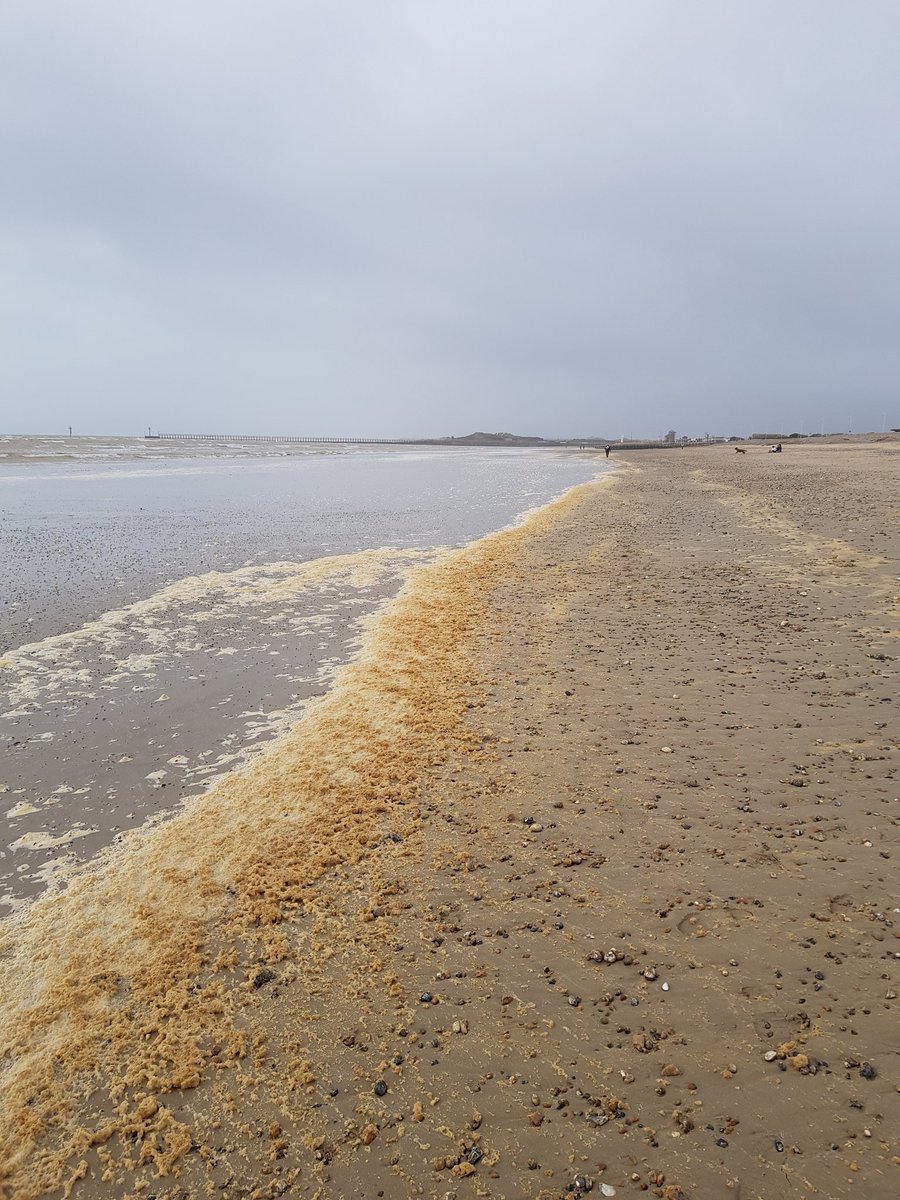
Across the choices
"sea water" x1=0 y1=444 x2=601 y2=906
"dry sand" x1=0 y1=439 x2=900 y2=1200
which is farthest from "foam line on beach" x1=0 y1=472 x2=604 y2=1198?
"sea water" x1=0 y1=444 x2=601 y2=906

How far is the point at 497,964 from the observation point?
3695mm

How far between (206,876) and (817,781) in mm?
4594

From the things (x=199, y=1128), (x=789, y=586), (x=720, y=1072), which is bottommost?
(x=199, y=1128)

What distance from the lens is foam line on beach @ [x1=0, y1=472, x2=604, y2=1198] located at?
9.71ft

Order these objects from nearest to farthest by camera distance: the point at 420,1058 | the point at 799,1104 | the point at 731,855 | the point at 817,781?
1. the point at 799,1104
2. the point at 420,1058
3. the point at 731,855
4. the point at 817,781

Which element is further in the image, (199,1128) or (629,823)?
(629,823)

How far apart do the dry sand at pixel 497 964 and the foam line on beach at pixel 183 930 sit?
0.02 m

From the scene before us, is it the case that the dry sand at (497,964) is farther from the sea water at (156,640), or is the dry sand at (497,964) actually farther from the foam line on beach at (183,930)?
the sea water at (156,640)

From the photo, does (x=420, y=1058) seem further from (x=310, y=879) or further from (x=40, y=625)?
(x=40, y=625)

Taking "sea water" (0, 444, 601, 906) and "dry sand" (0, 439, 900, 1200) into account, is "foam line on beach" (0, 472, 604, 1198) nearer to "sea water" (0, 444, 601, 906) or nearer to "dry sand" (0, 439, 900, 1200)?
"dry sand" (0, 439, 900, 1200)

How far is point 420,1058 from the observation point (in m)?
3.17

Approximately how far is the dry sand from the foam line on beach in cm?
2

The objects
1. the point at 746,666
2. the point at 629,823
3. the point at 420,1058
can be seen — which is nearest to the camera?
the point at 420,1058

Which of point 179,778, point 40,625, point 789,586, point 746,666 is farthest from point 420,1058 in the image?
point 789,586
